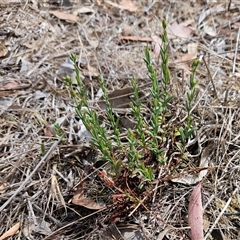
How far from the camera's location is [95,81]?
2.01 metres

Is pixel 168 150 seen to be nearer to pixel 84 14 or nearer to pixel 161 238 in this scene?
pixel 161 238

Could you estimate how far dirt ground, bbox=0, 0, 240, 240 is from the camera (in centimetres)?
149

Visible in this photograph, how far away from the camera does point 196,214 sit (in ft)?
4.82

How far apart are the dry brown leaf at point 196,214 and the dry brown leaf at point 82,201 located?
0.29 metres

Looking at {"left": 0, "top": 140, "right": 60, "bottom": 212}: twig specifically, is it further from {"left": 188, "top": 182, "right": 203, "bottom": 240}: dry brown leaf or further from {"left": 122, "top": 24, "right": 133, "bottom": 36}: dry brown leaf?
{"left": 122, "top": 24, "right": 133, "bottom": 36}: dry brown leaf

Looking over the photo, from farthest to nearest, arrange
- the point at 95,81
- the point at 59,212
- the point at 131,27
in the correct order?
the point at 131,27, the point at 95,81, the point at 59,212

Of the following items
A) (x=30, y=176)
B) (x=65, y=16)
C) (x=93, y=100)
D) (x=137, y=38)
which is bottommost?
(x=30, y=176)

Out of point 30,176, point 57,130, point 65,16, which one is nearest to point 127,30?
point 65,16

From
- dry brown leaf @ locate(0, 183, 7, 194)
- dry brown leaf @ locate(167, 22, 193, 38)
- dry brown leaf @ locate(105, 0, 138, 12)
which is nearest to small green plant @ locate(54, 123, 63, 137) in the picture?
dry brown leaf @ locate(0, 183, 7, 194)

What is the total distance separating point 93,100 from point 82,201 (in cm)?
51

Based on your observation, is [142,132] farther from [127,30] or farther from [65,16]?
[65,16]

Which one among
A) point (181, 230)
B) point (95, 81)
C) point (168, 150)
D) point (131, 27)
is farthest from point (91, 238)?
point (131, 27)

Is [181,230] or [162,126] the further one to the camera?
[162,126]

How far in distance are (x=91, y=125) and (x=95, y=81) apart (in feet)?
1.88
